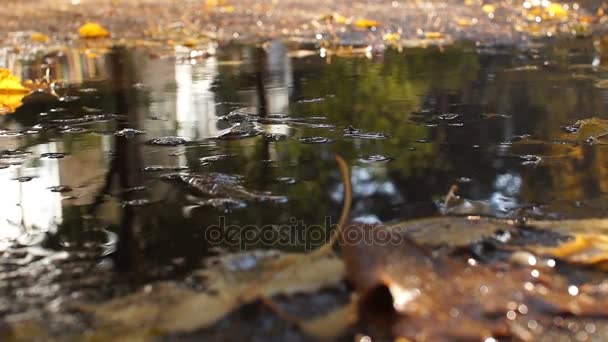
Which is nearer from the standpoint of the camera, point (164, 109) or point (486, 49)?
point (164, 109)

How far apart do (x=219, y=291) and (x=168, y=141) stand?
1.03 metres

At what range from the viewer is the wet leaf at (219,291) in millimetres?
954

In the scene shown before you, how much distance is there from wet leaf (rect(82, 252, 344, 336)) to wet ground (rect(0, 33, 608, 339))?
0.03 metres

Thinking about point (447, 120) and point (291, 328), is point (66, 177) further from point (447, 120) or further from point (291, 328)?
point (447, 120)

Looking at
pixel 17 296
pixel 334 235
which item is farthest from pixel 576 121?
pixel 17 296

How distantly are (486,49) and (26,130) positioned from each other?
10.1ft

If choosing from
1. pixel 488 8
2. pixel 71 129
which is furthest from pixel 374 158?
pixel 488 8

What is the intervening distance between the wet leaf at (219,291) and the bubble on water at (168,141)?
2.81 ft

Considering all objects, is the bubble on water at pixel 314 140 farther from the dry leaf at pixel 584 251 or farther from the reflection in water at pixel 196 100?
the dry leaf at pixel 584 251

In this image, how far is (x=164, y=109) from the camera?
2.50 metres

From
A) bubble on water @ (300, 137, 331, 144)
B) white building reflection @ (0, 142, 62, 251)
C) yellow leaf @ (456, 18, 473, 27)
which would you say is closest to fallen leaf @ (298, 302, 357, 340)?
white building reflection @ (0, 142, 62, 251)

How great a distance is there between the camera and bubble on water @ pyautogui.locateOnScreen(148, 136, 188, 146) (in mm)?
1955

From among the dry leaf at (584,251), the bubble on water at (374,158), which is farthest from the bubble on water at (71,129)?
the dry leaf at (584,251)

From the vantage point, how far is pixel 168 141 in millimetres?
1979
